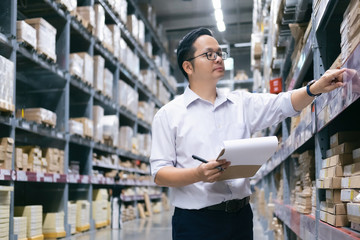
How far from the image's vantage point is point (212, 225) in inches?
80.5

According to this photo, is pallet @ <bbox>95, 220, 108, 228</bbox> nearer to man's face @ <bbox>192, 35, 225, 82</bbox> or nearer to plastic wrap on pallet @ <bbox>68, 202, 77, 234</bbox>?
plastic wrap on pallet @ <bbox>68, 202, 77, 234</bbox>

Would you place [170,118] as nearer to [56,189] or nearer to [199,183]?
[199,183]

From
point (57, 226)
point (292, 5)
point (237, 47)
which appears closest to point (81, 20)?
point (57, 226)

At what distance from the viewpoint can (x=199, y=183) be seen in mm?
2100

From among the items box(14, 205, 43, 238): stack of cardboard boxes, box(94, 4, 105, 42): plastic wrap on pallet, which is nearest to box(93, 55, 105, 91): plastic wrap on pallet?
box(94, 4, 105, 42): plastic wrap on pallet

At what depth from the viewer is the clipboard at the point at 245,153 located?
1740 millimetres

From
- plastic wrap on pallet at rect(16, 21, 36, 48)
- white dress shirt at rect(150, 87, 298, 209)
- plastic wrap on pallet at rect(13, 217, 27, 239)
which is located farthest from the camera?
plastic wrap on pallet at rect(16, 21, 36, 48)

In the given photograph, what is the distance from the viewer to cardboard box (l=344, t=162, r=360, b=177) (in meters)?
2.08

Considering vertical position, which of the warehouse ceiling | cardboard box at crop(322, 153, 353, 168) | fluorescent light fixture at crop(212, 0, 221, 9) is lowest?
cardboard box at crop(322, 153, 353, 168)

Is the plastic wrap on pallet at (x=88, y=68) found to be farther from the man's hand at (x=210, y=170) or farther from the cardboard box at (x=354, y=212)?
the cardboard box at (x=354, y=212)

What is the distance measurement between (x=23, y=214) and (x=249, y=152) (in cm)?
433

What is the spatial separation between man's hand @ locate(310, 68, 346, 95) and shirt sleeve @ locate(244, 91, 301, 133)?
0.49ft

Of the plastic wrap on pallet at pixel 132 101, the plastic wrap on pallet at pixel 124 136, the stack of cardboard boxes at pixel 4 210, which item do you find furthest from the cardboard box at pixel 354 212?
the plastic wrap on pallet at pixel 132 101

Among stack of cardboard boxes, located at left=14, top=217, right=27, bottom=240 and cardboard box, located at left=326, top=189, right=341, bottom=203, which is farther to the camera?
stack of cardboard boxes, located at left=14, top=217, right=27, bottom=240
